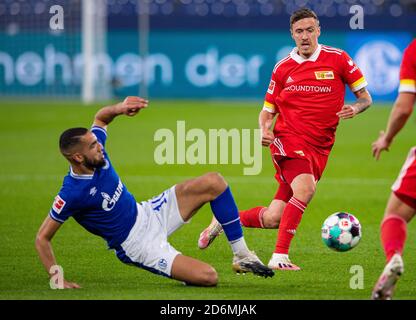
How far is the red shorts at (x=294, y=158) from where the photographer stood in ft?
27.3

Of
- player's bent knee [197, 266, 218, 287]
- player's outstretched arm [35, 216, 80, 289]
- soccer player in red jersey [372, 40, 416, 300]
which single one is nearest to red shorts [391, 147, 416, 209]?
soccer player in red jersey [372, 40, 416, 300]

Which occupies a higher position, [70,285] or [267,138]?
[267,138]

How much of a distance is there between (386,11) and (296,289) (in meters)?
25.2

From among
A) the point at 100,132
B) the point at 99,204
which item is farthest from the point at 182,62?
the point at 99,204

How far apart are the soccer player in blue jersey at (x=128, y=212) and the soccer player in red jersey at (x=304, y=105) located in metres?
1.10

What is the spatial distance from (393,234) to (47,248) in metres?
2.51

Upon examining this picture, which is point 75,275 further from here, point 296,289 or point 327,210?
point 327,210

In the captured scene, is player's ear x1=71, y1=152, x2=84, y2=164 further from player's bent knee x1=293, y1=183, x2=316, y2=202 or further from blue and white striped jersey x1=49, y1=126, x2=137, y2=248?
player's bent knee x1=293, y1=183, x2=316, y2=202

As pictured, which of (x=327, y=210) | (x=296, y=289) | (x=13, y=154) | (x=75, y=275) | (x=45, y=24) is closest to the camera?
(x=296, y=289)

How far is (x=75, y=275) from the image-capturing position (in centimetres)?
765

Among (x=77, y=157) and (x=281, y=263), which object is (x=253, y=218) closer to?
(x=281, y=263)

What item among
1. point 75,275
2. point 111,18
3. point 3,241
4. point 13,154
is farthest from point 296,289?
point 111,18

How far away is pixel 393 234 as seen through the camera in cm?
602
